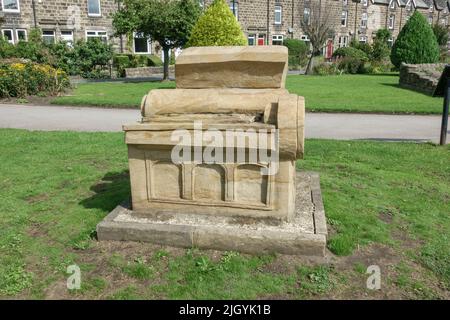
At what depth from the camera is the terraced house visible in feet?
90.5

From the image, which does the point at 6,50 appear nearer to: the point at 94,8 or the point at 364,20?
the point at 94,8

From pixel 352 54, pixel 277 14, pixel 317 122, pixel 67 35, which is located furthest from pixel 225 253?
pixel 277 14

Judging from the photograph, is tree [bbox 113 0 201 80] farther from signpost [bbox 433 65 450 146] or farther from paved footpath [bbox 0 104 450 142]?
signpost [bbox 433 65 450 146]

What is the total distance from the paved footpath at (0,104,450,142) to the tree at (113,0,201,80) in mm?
7744

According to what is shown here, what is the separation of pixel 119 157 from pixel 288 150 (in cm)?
468

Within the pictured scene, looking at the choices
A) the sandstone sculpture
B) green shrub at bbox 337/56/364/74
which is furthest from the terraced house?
the sandstone sculpture

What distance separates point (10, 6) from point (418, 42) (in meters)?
26.3

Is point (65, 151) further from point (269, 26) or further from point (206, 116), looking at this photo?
point (269, 26)

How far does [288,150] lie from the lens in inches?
161

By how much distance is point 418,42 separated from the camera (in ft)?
84.9

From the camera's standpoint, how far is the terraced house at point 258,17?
90.5 feet

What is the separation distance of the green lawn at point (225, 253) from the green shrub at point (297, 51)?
29660mm

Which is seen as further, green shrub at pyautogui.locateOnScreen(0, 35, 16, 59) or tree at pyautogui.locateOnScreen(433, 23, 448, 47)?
tree at pyautogui.locateOnScreen(433, 23, 448, 47)
